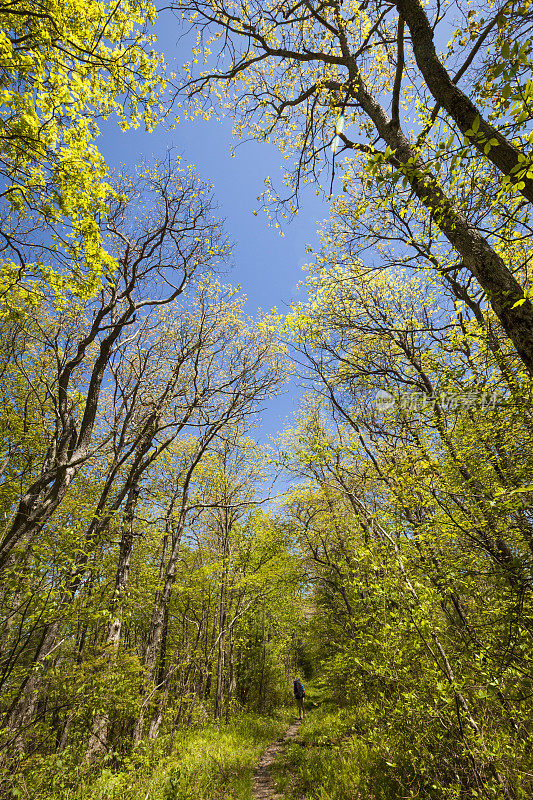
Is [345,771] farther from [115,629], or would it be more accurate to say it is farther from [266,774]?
[115,629]

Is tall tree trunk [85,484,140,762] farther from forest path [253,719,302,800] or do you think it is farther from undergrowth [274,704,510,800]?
undergrowth [274,704,510,800]

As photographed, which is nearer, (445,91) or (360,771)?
(445,91)

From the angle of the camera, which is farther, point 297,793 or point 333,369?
point 333,369

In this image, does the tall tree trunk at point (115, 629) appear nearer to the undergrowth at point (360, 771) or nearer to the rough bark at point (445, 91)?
the undergrowth at point (360, 771)

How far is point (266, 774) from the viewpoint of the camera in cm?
761

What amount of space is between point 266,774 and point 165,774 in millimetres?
3137

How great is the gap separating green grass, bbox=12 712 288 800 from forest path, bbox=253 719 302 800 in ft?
0.66

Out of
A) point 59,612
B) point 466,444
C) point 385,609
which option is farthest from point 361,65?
point 59,612

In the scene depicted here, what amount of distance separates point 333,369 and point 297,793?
351 inches

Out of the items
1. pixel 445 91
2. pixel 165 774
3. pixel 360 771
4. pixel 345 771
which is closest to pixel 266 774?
pixel 165 774

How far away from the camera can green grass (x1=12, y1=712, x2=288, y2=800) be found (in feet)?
13.2

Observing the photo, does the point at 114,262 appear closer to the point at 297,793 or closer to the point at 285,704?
the point at 297,793

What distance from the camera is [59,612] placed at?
3822mm

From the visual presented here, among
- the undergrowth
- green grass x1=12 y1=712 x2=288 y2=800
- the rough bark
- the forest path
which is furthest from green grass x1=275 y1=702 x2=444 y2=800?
the rough bark
